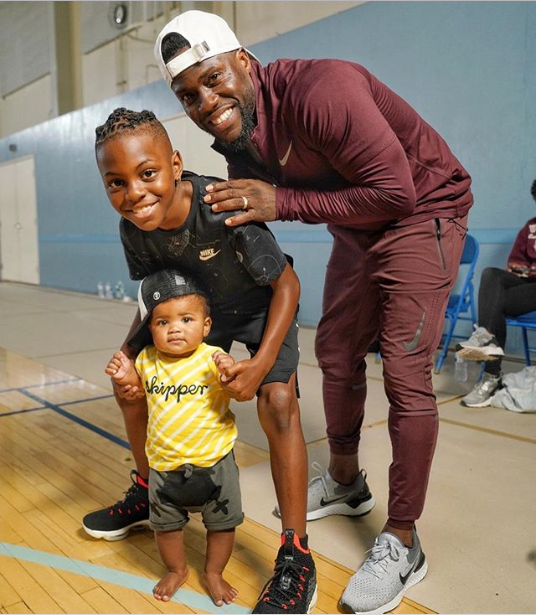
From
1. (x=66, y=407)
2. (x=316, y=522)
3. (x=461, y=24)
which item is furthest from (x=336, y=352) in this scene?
(x=461, y=24)

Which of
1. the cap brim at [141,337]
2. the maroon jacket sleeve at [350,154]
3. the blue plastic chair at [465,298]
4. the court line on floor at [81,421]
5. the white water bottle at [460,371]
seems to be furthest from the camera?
the blue plastic chair at [465,298]

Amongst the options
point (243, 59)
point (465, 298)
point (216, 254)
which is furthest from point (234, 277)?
point (465, 298)

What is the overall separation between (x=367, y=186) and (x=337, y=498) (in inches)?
41.1

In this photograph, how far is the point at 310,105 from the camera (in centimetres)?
127

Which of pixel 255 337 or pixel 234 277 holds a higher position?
pixel 234 277

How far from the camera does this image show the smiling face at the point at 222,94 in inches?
52.9

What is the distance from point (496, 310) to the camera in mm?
3357

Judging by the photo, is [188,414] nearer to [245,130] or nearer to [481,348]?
[245,130]

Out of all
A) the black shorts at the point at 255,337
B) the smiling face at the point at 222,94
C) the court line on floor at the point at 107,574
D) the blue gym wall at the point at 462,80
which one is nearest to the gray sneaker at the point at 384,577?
the court line on floor at the point at 107,574

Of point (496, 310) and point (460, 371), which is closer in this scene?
point (496, 310)

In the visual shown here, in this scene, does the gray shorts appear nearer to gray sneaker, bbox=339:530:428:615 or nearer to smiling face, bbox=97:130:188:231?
gray sneaker, bbox=339:530:428:615

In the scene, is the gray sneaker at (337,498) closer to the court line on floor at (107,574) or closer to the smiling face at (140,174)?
the court line on floor at (107,574)

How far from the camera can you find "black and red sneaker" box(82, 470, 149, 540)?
5.55 ft

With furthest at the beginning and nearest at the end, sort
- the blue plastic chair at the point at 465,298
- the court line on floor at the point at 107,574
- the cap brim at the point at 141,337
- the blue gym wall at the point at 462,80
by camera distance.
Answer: the blue gym wall at the point at 462,80 → the blue plastic chair at the point at 465,298 → the cap brim at the point at 141,337 → the court line on floor at the point at 107,574
